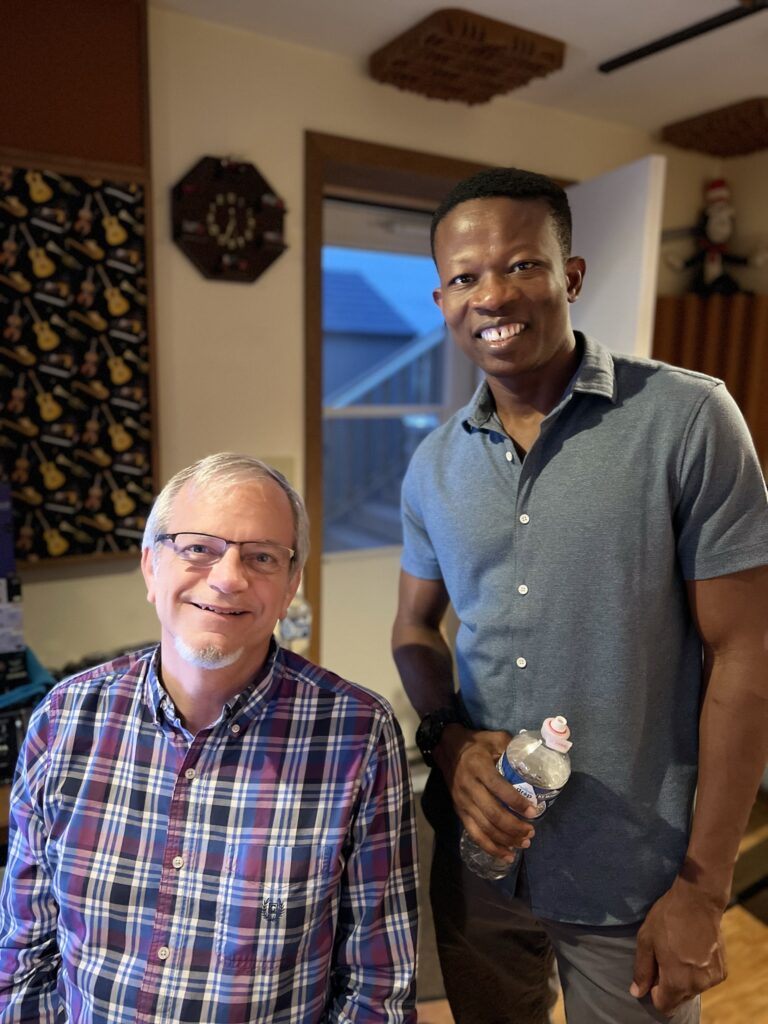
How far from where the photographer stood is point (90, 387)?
6.59 ft

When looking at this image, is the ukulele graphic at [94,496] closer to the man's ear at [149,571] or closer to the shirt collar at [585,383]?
the man's ear at [149,571]

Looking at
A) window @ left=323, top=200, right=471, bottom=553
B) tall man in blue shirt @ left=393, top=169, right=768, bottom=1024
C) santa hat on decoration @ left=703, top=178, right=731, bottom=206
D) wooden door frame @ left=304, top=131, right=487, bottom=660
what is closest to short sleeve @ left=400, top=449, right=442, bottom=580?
tall man in blue shirt @ left=393, top=169, right=768, bottom=1024

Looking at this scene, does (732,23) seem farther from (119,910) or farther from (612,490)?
(119,910)

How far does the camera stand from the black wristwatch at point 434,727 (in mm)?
1250

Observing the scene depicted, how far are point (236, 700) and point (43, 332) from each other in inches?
54.1

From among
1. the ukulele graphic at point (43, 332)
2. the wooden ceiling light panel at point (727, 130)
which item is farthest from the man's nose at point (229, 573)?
the wooden ceiling light panel at point (727, 130)

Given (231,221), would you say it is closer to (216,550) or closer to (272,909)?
(216,550)

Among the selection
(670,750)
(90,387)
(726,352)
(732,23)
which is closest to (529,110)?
(732,23)

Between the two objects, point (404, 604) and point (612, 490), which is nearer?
point (612, 490)

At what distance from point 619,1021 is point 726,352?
2.62 m

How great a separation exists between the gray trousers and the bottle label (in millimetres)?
180

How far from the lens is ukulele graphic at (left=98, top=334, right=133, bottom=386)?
2.01 m

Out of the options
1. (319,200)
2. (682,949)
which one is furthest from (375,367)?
(682,949)

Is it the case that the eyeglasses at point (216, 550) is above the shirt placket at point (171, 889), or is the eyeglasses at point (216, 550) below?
above
